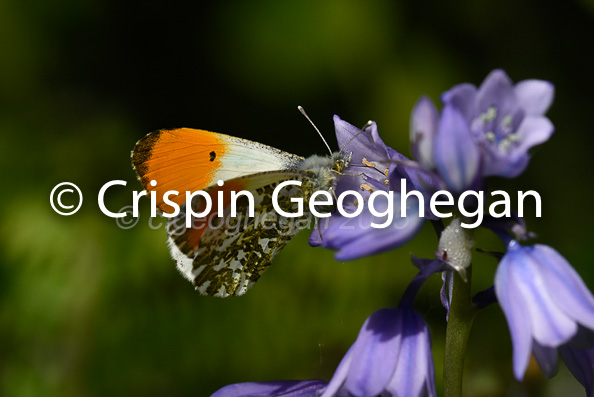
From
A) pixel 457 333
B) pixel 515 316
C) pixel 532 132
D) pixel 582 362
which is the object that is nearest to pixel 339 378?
pixel 457 333

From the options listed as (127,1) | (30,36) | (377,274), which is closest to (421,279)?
(377,274)

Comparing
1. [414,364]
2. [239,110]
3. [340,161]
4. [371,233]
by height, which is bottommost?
[414,364]

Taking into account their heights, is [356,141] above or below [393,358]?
above

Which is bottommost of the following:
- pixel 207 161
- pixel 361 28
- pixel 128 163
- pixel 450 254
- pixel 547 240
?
pixel 547 240

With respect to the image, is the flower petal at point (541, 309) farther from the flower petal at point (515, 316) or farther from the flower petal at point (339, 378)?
the flower petal at point (339, 378)

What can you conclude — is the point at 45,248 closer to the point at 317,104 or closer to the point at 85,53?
the point at 85,53

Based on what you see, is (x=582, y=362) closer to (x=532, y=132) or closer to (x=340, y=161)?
(x=532, y=132)

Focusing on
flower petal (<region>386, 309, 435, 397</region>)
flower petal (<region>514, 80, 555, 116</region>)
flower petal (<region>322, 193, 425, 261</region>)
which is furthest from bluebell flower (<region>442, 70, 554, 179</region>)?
flower petal (<region>386, 309, 435, 397</region>)
